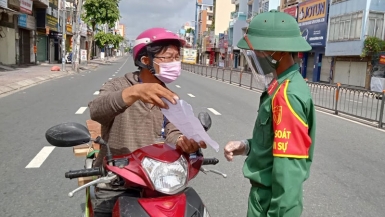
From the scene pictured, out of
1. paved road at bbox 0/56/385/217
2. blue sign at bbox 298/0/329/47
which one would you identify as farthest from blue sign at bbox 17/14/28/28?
paved road at bbox 0/56/385/217

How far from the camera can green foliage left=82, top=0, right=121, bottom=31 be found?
148 feet

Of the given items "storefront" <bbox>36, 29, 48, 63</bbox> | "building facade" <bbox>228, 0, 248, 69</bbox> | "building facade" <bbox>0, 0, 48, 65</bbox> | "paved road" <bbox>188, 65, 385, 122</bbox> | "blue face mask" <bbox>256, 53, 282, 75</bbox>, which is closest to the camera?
"blue face mask" <bbox>256, 53, 282, 75</bbox>

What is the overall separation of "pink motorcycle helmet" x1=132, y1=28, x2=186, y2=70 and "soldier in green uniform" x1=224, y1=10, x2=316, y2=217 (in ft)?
1.45

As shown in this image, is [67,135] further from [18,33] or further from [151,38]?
[18,33]

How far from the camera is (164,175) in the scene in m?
1.96

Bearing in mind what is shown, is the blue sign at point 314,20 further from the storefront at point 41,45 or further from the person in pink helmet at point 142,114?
the person in pink helmet at point 142,114

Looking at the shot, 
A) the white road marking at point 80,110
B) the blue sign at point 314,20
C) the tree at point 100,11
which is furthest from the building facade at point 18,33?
the blue sign at point 314,20

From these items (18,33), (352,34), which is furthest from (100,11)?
(352,34)

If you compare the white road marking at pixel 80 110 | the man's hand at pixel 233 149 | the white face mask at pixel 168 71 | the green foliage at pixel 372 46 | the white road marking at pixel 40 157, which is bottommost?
the white road marking at pixel 40 157

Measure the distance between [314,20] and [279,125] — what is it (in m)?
36.0

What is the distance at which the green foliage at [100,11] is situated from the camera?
4519cm

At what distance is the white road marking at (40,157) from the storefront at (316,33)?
29.2 metres

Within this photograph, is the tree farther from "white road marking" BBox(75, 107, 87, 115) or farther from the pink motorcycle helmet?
the pink motorcycle helmet

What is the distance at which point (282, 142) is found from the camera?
1.85 meters
